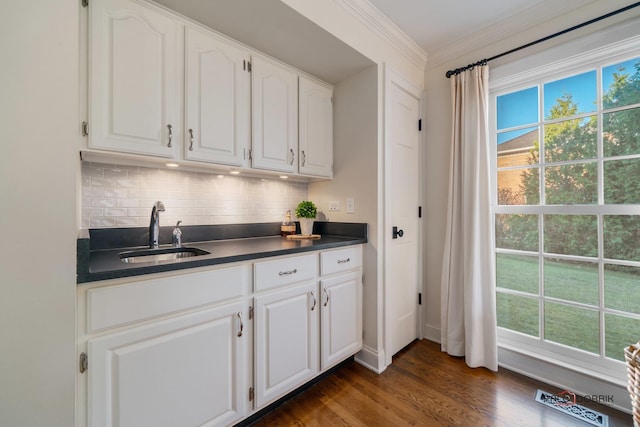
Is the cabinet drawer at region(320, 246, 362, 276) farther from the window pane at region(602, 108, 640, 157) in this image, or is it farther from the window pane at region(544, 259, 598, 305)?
the window pane at region(602, 108, 640, 157)

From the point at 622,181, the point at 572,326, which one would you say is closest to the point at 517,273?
the point at 572,326

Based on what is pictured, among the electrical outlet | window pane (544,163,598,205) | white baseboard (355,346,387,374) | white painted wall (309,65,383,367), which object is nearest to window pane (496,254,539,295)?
window pane (544,163,598,205)

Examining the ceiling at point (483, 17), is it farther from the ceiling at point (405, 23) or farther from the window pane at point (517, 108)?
the window pane at point (517, 108)

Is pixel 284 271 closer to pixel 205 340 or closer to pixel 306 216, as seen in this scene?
pixel 205 340

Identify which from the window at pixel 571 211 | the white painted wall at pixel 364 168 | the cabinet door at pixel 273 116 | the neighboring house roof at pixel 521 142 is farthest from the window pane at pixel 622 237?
the cabinet door at pixel 273 116

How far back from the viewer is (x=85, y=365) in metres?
0.94

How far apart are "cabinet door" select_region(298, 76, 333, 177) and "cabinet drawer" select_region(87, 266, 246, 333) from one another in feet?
3.41

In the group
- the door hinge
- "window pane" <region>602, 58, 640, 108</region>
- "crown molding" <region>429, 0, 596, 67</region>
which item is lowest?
the door hinge

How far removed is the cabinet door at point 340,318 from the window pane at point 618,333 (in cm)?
156

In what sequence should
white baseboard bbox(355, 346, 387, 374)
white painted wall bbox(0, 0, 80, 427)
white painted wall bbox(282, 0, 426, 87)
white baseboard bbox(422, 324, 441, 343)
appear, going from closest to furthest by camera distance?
white painted wall bbox(0, 0, 80, 427) < white painted wall bbox(282, 0, 426, 87) < white baseboard bbox(355, 346, 387, 374) < white baseboard bbox(422, 324, 441, 343)

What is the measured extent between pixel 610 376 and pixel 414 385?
1173 mm

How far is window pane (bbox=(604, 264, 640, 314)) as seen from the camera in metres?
1.56

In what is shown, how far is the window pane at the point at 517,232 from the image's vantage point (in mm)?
1937

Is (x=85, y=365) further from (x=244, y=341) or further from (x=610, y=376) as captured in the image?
(x=610, y=376)
